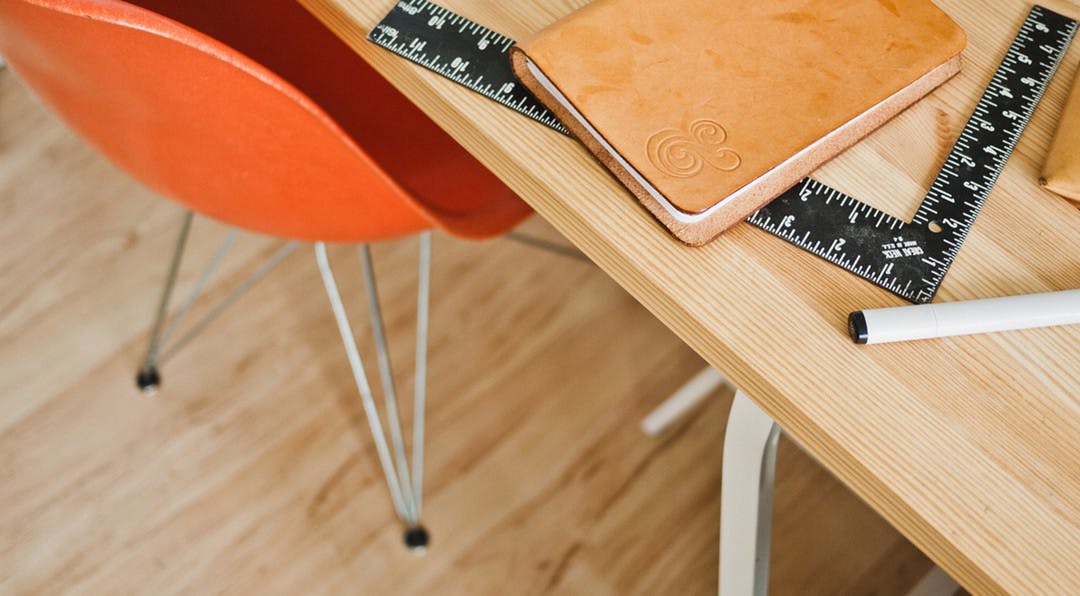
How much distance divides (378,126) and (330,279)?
0.69 ft

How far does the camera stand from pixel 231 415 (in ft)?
4.31

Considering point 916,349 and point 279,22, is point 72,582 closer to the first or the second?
point 279,22

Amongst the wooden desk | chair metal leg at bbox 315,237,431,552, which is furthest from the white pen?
chair metal leg at bbox 315,237,431,552

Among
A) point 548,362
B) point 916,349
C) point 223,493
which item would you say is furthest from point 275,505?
point 916,349

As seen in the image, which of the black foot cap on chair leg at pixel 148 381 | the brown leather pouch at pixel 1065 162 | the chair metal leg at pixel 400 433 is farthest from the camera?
the black foot cap on chair leg at pixel 148 381

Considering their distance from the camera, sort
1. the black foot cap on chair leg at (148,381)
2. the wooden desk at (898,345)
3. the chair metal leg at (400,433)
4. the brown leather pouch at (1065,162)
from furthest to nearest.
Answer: the black foot cap on chair leg at (148,381)
the chair metal leg at (400,433)
the brown leather pouch at (1065,162)
the wooden desk at (898,345)

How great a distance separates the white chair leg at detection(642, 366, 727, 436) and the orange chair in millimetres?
361

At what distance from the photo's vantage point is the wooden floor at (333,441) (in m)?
1.22

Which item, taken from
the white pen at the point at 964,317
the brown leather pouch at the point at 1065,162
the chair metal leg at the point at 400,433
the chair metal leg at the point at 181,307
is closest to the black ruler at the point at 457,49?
the white pen at the point at 964,317

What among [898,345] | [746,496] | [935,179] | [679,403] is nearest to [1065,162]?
[935,179]

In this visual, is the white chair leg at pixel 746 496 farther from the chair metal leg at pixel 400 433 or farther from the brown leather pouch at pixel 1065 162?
the chair metal leg at pixel 400 433

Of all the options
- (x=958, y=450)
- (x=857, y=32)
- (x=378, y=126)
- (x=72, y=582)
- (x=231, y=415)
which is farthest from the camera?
(x=231, y=415)

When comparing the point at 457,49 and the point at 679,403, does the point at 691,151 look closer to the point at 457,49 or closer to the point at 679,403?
the point at 457,49

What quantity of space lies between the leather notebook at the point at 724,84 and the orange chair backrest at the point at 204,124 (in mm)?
206
